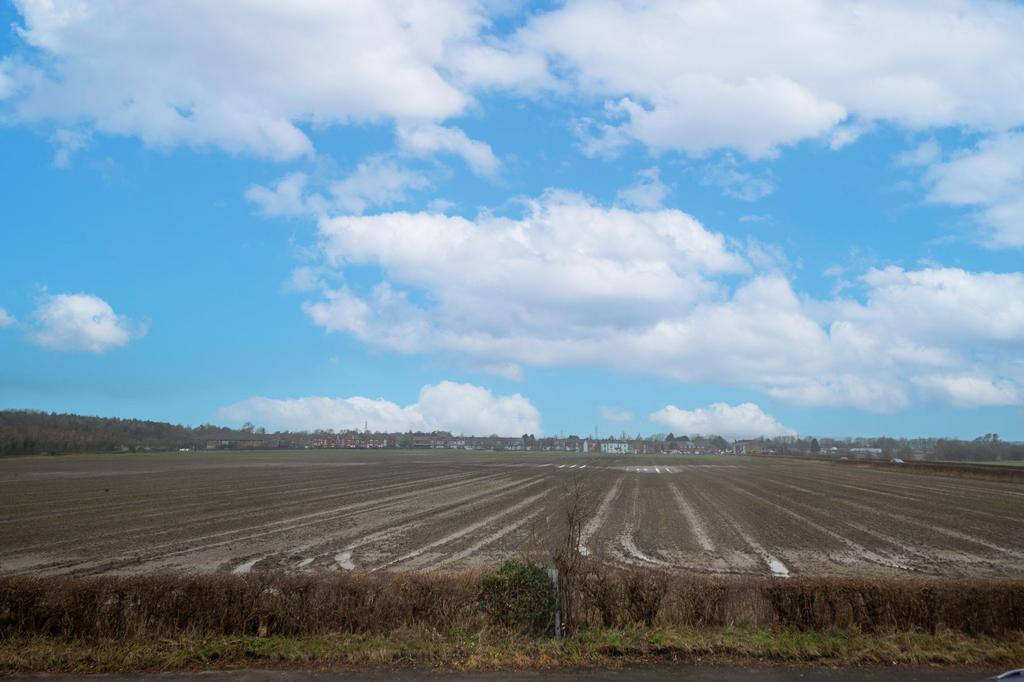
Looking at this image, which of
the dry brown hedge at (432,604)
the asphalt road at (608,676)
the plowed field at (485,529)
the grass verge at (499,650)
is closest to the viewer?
the asphalt road at (608,676)

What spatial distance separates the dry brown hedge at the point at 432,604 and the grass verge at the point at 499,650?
0.28 metres

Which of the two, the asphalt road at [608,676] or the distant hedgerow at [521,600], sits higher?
the distant hedgerow at [521,600]

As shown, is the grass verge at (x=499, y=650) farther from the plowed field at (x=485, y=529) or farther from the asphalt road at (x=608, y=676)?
the plowed field at (x=485, y=529)

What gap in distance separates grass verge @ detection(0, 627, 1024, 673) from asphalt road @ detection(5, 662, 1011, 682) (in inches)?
10.4

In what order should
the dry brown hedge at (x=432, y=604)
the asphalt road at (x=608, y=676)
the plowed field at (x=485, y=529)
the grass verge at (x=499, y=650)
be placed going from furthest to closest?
the plowed field at (x=485, y=529) < the dry brown hedge at (x=432, y=604) < the grass verge at (x=499, y=650) < the asphalt road at (x=608, y=676)

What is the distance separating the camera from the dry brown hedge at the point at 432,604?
10.0m

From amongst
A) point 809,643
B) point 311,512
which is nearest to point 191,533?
point 311,512

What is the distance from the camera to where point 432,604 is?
10.5 m

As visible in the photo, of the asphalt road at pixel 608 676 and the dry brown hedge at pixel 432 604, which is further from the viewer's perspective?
the dry brown hedge at pixel 432 604

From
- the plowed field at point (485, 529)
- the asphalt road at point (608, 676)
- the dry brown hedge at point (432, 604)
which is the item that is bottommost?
the plowed field at point (485, 529)

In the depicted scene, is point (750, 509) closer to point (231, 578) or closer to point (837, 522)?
point (837, 522)

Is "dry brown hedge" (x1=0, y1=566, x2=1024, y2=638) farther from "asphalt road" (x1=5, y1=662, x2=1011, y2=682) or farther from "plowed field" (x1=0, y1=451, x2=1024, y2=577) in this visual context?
"plowed field" (x1=0, y1=451, x2=1024, y2=577)

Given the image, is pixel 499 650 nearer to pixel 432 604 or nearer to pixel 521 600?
pixel 521 600

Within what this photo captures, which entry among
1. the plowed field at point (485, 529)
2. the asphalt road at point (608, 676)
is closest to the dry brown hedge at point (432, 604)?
the asphalt road at point (608, 676)
